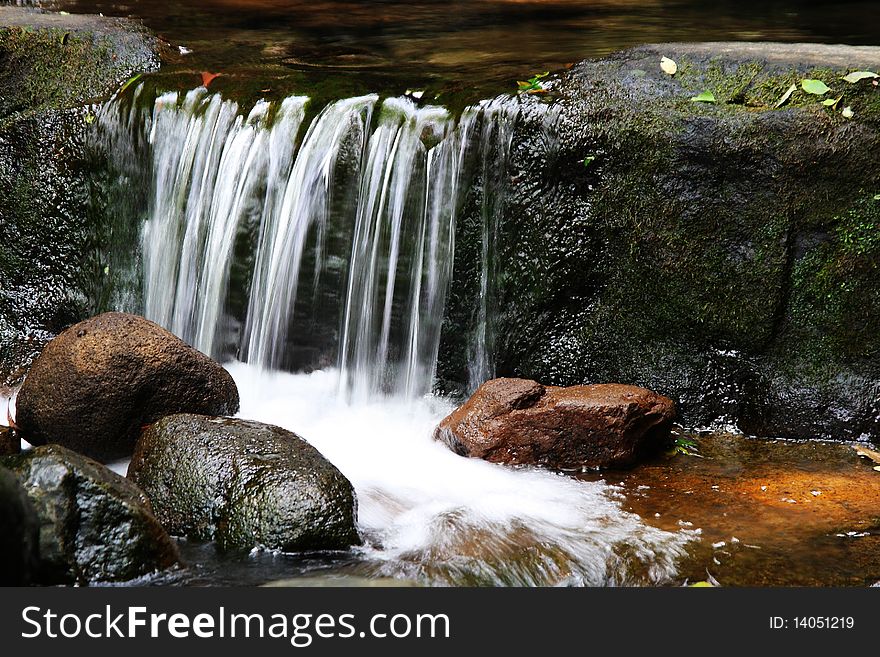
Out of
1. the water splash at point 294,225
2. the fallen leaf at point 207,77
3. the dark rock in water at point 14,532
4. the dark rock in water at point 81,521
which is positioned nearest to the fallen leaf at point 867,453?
the water splash at point 294,225

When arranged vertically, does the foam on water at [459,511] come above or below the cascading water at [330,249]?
below

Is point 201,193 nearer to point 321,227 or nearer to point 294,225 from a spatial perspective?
point 294,225

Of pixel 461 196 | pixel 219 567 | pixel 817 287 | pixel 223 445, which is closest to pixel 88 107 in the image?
pixel 461 196

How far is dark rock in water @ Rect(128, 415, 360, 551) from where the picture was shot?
175 inches

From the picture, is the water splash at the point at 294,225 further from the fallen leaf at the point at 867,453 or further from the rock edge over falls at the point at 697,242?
the fallen leaf at the point at 867,453

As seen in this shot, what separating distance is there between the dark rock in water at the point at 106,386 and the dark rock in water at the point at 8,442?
21 cm

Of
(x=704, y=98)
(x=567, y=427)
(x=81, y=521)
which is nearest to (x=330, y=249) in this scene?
(x=567, y=427)

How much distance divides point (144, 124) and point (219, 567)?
396cm

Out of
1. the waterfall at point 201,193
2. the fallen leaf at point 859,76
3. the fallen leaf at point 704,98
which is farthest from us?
the waterfall at point 201,193

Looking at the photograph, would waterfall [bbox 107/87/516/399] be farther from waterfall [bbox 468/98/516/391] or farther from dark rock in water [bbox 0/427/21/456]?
dark rock in water [bbox 0/427/21/456]

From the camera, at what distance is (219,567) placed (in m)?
4.28

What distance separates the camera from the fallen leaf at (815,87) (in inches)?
231

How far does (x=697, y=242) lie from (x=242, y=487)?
3.11 m

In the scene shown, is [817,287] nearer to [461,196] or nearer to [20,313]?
[461,196]
